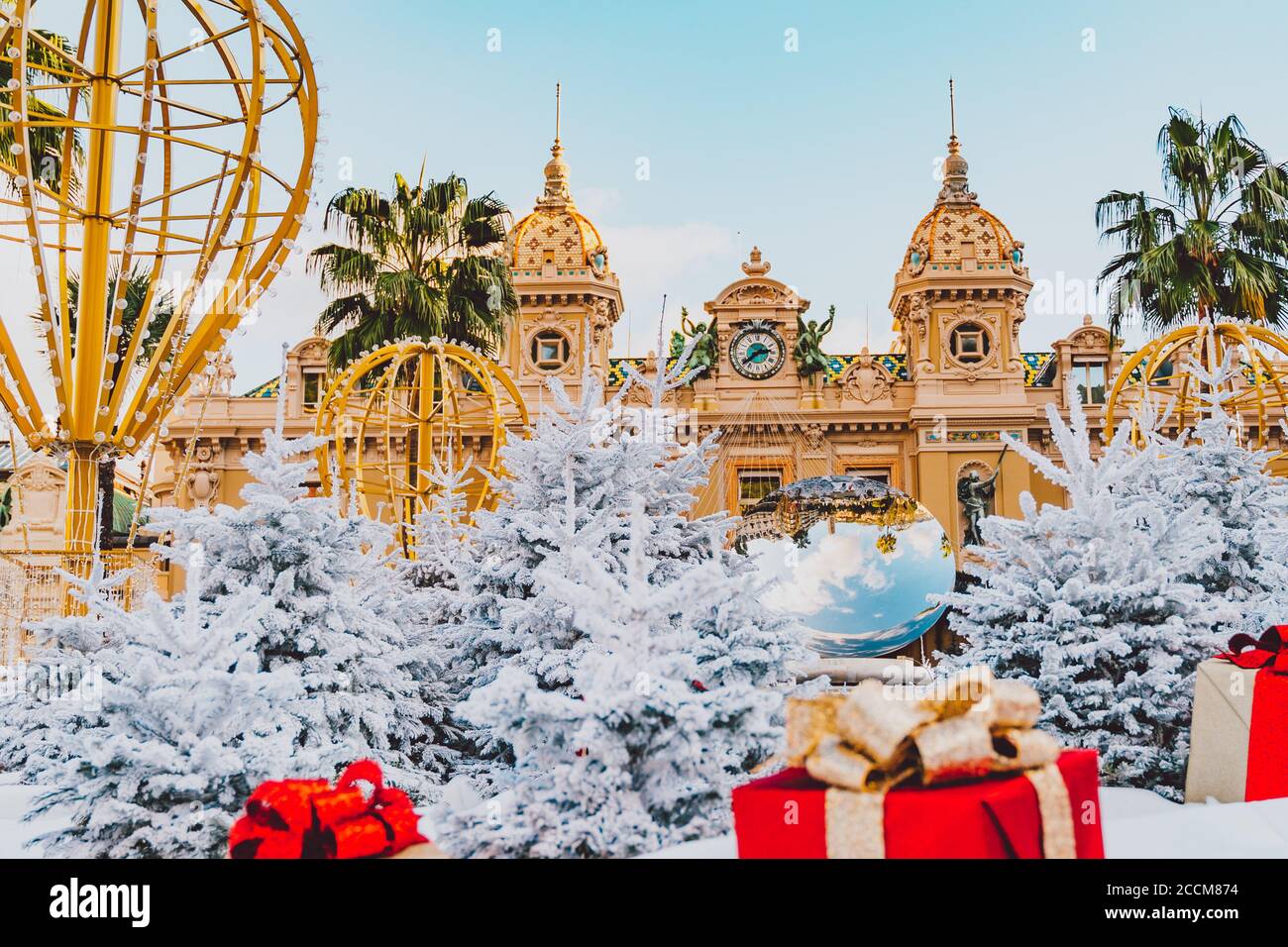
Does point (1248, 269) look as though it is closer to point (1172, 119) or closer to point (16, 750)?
point (1172, 119)

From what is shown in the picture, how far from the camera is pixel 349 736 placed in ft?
18.3

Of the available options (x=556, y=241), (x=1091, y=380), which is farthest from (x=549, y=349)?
(x=1091, y=380)

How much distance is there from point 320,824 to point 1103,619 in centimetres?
416

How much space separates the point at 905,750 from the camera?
8.70 ft

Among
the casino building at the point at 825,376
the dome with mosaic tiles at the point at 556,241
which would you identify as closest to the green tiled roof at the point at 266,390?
the casino building at the point at 825,376

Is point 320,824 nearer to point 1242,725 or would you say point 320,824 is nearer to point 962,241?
point 1242,725

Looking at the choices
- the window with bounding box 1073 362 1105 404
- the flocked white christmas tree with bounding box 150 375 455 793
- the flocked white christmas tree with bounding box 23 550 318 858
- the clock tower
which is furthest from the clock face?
the flocked white christmas tree with bounding box 23 550 318 858

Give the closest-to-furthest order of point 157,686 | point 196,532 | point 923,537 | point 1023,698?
1. point 1023,698
2. point 157,686
3. point 196,532
4. point 923,537

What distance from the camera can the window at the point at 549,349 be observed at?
31.7 m

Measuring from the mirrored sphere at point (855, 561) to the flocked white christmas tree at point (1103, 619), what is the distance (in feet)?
32.6

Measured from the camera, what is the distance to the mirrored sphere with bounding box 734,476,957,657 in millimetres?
16328

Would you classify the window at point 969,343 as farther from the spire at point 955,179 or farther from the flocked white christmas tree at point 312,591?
the flocked white christmas tree at point 312,591
